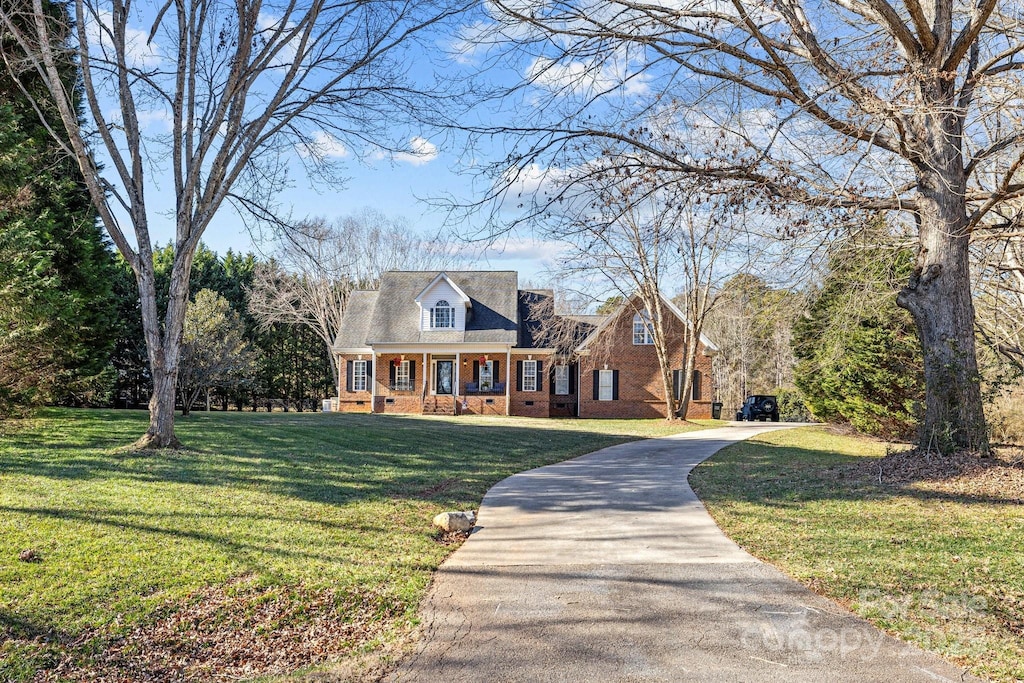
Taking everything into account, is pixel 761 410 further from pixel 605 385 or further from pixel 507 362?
pixel 507 362

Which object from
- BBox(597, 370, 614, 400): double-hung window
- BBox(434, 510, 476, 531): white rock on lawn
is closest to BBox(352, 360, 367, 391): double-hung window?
BBox(597, 370, 614, 400): double-hung window

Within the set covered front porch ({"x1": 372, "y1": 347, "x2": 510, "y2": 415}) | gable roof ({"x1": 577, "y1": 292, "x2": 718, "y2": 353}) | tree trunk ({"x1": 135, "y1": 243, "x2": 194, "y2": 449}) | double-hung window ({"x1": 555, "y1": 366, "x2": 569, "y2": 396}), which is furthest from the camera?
double-hung window ({"x1": 555, "y1": 366, "x2": 569, "y2": 396})

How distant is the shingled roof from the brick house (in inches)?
2.2

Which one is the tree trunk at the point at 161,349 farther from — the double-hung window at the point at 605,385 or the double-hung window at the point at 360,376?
Answer: the double-hung window at the point at 605,385

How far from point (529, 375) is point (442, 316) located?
15.7 feet

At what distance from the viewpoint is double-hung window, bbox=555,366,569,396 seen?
33.8 metres

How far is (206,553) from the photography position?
6.46 m

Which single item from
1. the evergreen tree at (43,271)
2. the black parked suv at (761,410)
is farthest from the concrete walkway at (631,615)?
the black parked suv at (761,410)

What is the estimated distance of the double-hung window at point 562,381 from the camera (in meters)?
33.8

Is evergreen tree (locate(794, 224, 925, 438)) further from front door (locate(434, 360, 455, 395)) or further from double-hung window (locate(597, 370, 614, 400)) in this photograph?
front door (locate(434, 360, 455, 395))

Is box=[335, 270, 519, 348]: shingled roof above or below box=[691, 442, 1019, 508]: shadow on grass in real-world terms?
above

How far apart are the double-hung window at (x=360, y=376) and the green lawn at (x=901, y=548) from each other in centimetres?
2504

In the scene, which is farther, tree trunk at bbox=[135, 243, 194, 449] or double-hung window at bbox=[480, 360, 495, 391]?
double-hung window at bbox=[480, 360, 495, 391]

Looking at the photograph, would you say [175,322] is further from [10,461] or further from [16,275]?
[10,461]
